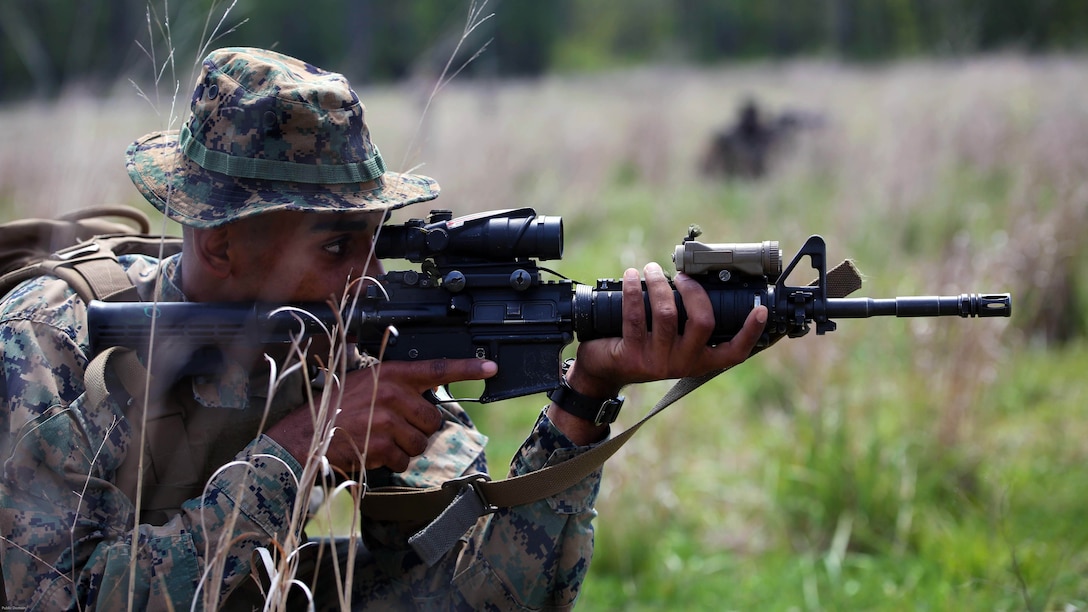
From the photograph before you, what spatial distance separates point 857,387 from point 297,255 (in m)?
4.17

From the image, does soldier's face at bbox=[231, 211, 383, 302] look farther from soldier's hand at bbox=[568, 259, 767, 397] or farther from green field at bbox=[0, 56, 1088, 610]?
soldier's hand at bbox=[568, 259, 767, 397]

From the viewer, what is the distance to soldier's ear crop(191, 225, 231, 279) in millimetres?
2781

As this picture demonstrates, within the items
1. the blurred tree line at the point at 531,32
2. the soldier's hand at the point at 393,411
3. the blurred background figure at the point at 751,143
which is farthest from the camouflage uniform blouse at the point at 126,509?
the blurred background figure at the point at 751,143

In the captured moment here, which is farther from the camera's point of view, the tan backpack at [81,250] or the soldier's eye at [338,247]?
the tan backpack at [81,250]

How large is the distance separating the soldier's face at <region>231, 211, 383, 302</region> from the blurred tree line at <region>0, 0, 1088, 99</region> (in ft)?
6.77

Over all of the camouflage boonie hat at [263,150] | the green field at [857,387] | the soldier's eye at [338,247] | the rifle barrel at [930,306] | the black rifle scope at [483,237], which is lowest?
the green field at [857,387]

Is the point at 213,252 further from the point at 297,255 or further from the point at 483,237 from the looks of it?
the point at 483,237

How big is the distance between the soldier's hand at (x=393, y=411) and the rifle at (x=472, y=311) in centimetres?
7

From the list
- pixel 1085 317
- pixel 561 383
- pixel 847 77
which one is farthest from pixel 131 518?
pixel 847 77

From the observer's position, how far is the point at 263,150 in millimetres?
2754

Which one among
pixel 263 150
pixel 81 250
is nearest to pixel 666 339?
pixel 263 150

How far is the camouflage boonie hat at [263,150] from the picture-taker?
2.73m

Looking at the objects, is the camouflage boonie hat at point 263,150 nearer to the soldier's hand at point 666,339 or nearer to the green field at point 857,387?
the green field at point 857,387

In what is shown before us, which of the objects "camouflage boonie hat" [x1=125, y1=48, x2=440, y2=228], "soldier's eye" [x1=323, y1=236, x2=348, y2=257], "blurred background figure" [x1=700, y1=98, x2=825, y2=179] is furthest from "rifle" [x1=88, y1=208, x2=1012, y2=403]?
"blurred background figure" [x1=700, y1=98, x2=825, y2=179]
